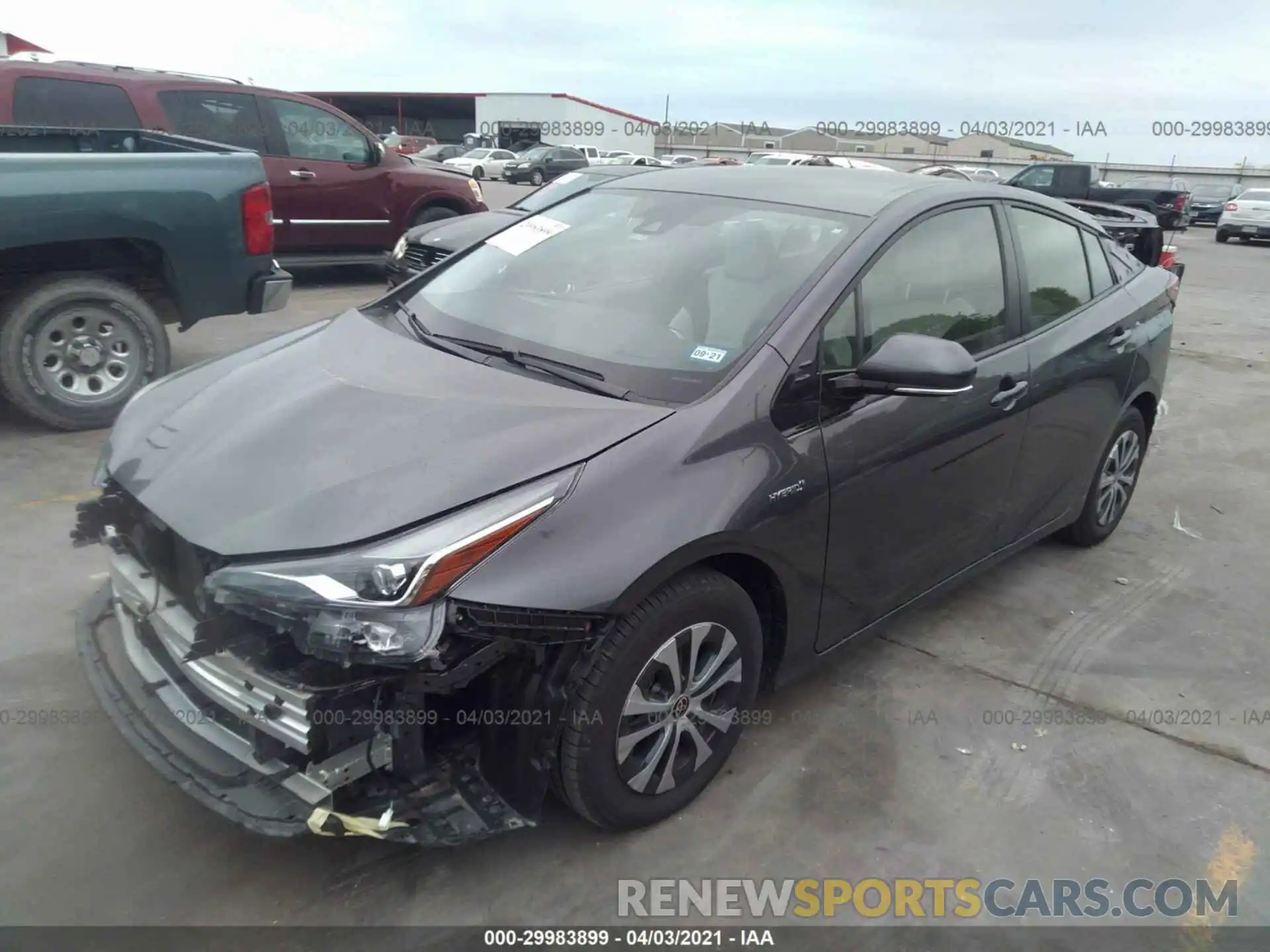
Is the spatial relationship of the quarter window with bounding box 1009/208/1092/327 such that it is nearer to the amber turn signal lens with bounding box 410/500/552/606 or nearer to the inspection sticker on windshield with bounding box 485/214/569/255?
the inspection sticker on windshield with bounding box 485/214/569/255

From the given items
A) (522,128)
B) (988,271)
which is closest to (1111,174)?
(522,128)

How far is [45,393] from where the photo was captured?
5.18 metres

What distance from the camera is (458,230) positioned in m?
8.02

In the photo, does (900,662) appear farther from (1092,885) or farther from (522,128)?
(522,128)

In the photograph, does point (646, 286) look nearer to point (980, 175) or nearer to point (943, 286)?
point (943, 286)

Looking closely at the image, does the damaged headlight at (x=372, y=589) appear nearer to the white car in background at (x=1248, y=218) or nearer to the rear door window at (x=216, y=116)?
the rear door window at (x=216, y=116)

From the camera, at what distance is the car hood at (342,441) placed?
7.13 ft

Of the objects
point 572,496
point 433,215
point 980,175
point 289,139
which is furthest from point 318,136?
point 980,175

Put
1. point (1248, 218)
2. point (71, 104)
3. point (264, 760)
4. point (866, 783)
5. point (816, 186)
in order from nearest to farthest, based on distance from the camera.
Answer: point (264, 760) → point (866, 783) → point (816, 186) → point (71, 104) → point (1248, 218)

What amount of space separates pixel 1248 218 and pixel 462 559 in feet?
89.8

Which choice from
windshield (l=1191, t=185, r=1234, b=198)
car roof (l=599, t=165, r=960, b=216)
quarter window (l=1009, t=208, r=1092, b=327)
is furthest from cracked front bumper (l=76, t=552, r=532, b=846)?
windshield (l=1191, t=185, r=1234, b=198)

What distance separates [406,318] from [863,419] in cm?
158

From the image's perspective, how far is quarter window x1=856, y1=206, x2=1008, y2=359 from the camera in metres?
2.95

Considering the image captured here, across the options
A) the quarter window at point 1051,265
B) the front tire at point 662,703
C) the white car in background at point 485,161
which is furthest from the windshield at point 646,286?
the white car in background at point 485,161
